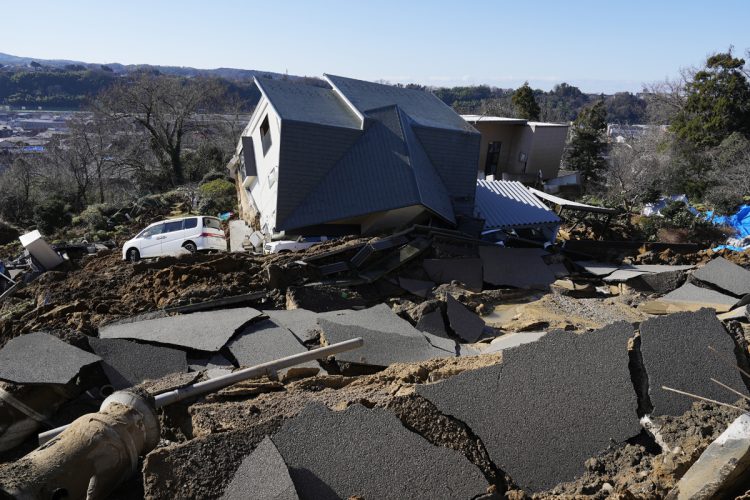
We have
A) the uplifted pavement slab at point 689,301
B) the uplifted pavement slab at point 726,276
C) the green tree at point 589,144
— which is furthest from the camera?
the green tree at point 589,144

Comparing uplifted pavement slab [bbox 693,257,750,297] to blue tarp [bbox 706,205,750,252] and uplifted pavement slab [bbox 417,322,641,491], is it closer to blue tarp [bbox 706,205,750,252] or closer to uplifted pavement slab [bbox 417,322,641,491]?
uplifted pavement slab [bbox 417,322,641,491]

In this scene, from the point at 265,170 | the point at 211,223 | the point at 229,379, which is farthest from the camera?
the point at 211,223

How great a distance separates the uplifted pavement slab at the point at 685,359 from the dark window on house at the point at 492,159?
23.9 m

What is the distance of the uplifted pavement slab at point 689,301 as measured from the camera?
356 inches

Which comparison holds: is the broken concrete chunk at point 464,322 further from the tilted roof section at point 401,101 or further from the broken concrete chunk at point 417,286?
the tilted roof section at point 401,101

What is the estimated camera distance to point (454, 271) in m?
11.5

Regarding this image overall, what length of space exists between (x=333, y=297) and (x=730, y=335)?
20.7 feet

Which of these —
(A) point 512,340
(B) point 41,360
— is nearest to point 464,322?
(A) point 512,340

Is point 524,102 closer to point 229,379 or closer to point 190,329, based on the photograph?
point 190,329

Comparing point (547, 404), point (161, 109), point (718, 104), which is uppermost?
point (718, 104)

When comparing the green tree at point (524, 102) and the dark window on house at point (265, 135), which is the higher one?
the green tree at point (524, 102)

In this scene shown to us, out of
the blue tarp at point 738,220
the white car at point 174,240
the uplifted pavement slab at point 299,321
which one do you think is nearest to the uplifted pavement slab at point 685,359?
the uplifted pavement slab at point 299,321

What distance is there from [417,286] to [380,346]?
421 centimetres

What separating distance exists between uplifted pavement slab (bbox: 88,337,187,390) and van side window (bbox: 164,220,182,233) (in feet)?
30.9
